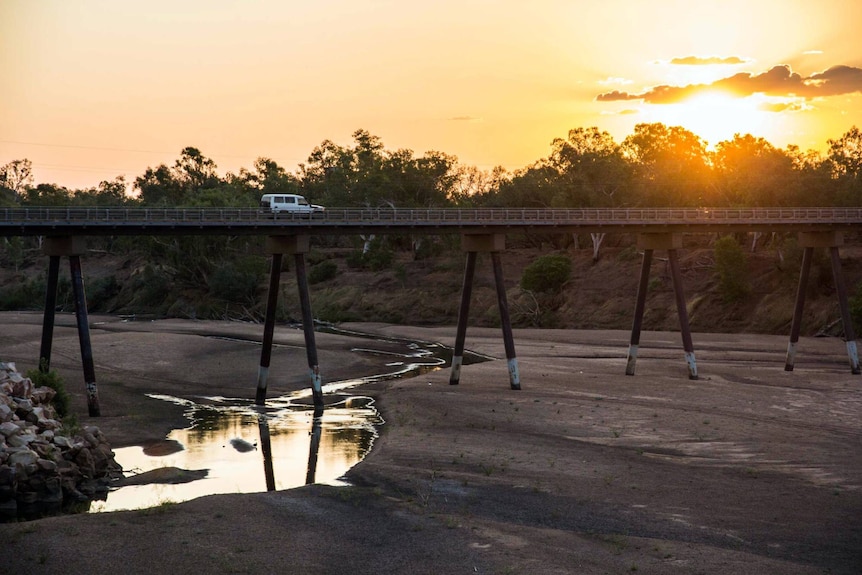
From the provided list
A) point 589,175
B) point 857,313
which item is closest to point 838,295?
point 857,313

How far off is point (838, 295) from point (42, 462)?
178 ft

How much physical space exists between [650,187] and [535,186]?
1915 centimetres

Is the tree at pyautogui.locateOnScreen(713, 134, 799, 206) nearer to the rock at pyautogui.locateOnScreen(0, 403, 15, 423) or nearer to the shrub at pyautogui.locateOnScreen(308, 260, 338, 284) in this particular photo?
the shrub at pyautogui.locateOnScreen(308, 260, 338, 284)

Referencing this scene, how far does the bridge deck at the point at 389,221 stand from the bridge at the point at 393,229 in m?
0.07

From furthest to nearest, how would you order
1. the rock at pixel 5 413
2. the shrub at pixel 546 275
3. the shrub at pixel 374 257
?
the shrub at pixel 374 257, the shrub at pixel 546 275, the rock at pixel 5 413

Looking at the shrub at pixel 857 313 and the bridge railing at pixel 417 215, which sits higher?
the bridge railing at pixel 417 215

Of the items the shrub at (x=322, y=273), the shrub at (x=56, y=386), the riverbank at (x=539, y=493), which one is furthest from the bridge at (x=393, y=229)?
the shrub at (x=322, y=273)

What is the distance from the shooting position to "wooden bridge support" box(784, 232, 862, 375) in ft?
212

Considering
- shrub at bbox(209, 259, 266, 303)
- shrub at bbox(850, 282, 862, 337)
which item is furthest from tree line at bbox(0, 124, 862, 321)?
shrub at bbox(850, 282, 862, 337)

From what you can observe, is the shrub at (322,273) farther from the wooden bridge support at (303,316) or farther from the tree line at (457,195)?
the wooden bridge support at (303,316)

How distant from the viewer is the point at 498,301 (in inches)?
2336

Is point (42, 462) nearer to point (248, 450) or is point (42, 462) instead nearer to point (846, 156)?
point (248, 450)

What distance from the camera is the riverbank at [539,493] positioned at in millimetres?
25422

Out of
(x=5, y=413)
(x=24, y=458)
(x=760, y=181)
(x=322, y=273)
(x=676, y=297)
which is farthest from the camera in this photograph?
(x=322, y=273)
